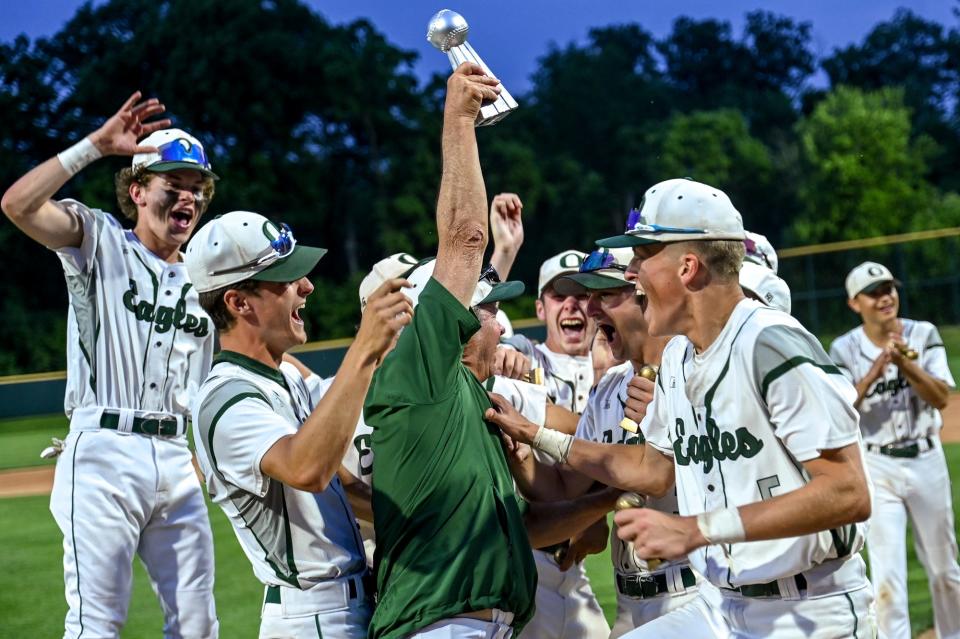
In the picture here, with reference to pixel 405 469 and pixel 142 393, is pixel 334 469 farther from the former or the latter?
pixel 142 393

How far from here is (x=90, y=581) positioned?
4.83 metres

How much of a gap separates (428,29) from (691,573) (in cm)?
236

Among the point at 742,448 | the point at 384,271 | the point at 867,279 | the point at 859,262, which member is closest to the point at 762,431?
the point at 742,448

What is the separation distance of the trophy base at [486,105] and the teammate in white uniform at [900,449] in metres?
4.78

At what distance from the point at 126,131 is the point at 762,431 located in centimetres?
326

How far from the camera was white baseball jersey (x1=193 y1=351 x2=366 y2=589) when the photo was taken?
3.30 meters

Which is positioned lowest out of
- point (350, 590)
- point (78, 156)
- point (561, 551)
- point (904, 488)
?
point (904, 488)

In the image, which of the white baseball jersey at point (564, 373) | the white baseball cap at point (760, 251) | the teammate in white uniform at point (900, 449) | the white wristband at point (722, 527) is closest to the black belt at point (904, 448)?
the teammate in white uniform at point (900, 449)

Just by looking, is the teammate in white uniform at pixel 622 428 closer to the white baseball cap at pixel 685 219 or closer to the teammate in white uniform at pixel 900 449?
the white baseball cap at pixel 685 219

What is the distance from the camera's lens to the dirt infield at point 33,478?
564 inches

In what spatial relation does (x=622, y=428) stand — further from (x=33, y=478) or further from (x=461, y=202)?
(x=33, y=478)

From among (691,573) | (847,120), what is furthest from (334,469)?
(847,120)

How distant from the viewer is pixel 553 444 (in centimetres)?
397

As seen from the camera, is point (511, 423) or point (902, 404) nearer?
point (511, 423)
